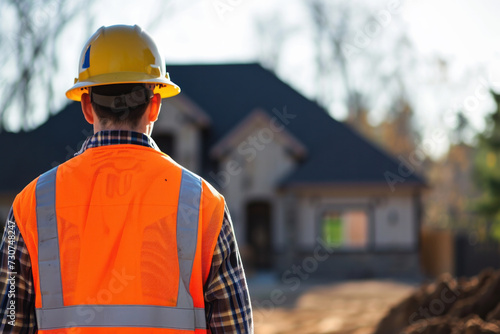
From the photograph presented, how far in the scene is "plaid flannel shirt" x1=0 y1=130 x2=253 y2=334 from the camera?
2248 mm

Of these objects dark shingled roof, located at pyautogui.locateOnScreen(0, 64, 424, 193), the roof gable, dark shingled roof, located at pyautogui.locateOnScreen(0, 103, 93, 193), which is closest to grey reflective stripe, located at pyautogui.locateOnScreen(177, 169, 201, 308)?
dark shingled roof, located at pyautogui.locateOnScreen(0, 64, 424, 193)

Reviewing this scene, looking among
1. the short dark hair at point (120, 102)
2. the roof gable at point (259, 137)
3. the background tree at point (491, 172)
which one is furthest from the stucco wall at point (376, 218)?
the short dark hair at point (120, 102)

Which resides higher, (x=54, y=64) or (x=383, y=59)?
(x=383, y=59)

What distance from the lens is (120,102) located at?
7.88 ft

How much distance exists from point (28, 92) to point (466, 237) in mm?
16506

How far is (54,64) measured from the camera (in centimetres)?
2434

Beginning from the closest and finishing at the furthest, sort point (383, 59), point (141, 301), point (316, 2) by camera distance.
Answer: point (141, 301) < point (316, 2) < point (383, 59)

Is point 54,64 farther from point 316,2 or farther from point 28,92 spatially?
point 316,2

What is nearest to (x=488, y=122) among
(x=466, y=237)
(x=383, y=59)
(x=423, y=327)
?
(x=466, y=237)

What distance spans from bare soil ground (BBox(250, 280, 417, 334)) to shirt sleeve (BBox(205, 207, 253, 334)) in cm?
775

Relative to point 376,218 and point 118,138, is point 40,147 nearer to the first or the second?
point 376,218

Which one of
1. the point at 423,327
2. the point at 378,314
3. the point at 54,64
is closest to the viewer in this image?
the point at 423,327

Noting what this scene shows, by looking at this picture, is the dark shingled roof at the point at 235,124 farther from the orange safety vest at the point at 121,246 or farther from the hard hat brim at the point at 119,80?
the orange safety vest at the point at 121,246

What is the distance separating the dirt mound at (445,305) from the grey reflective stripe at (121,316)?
5.57 m
